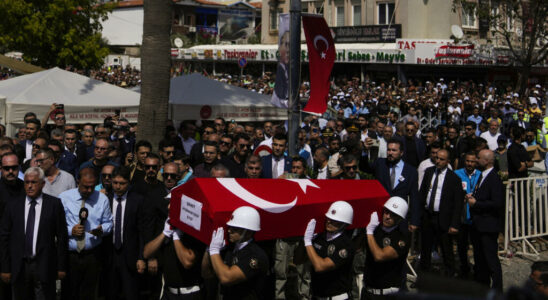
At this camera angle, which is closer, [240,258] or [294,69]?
[240,258]

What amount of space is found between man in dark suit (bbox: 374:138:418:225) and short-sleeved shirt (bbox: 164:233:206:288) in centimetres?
326

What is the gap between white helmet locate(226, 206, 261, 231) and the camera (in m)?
4.54

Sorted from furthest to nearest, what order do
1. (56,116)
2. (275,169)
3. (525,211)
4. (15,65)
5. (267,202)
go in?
(15,65) → (56,116) → (525,211) → (275,169) → (267,202)

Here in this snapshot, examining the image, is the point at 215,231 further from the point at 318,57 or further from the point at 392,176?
the point at 318,57

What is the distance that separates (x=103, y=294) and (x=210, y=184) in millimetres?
2319

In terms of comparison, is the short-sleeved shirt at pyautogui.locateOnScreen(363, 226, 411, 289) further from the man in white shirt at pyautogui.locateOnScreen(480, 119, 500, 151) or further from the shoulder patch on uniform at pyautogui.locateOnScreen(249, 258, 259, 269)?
the man in white shirt at pyautogui.locateOnScreen(480, 119, 500, 151)

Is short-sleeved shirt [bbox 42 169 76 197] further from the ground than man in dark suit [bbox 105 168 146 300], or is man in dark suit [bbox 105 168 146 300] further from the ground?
short-sleeved shirt [bbox 42 169 76 197]

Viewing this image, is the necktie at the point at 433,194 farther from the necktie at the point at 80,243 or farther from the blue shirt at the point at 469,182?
the necktie at the point at 80,243

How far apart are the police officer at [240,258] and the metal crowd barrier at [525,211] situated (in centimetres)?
579

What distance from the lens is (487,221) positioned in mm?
7449

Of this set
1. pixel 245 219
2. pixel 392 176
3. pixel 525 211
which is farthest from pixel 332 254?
pixel 525 211

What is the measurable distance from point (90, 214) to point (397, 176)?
3864 millimetres

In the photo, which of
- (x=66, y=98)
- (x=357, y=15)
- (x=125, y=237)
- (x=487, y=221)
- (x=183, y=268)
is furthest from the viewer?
(x=357, y=15)

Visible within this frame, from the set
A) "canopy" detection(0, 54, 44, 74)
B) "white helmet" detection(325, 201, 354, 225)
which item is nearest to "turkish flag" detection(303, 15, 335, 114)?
"white helmet" detection(325, 201, 354, 225)
